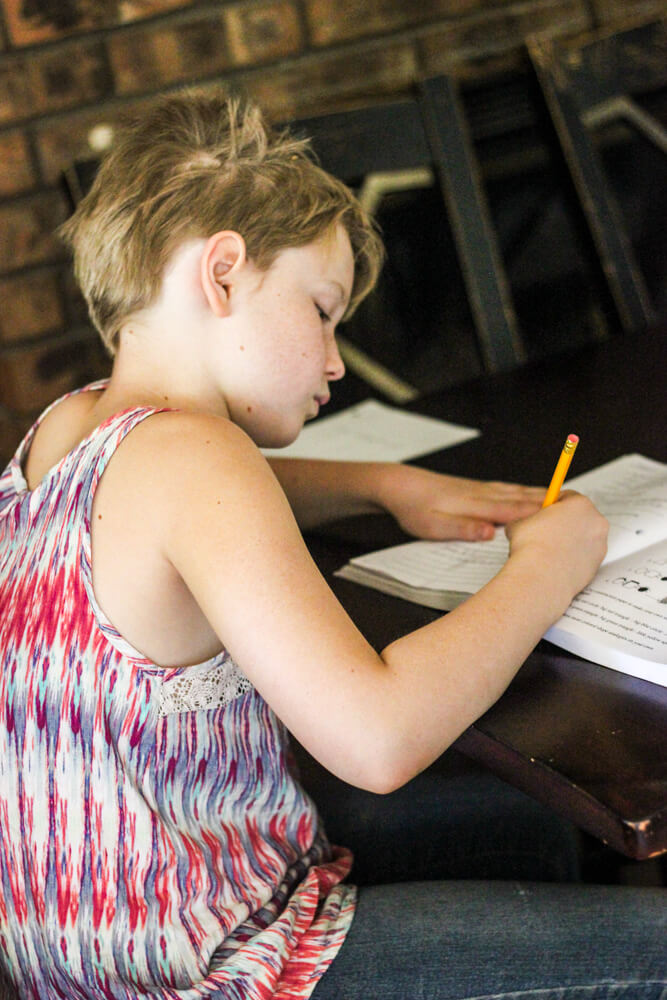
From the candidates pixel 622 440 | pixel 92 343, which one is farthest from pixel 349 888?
pixel 92 343

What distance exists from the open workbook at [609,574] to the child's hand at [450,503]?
0.02m

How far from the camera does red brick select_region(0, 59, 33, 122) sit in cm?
191

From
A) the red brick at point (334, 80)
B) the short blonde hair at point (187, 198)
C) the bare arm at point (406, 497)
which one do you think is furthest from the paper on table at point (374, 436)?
the red brick at point (334, 80)

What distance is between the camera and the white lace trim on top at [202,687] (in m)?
0.81

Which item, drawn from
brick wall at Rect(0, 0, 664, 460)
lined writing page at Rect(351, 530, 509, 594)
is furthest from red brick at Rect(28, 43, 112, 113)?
lined writing page at Rect(351, 530, 509, 594)

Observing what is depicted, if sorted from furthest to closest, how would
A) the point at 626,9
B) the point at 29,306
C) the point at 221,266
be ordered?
1. the point at 626,9
2. the point at 29,306
3. the point at 221,266

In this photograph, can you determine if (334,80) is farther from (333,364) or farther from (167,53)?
(333,364)

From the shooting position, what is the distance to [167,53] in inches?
76.9

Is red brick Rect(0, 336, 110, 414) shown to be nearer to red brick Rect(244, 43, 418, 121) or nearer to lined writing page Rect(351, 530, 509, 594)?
red brick Rect(244, 43, 418, 121)

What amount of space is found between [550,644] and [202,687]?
0.86ft

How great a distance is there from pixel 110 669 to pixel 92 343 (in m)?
1.35

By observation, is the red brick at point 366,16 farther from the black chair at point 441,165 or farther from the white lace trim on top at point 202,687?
the white lace trim on top at point 202,687

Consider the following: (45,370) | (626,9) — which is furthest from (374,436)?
(626,9)

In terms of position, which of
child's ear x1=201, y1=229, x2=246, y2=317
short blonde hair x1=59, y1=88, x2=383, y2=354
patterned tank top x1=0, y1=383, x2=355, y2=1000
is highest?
Answer: short blonde hair x1=59, y1=88, x2=383, y2=354
